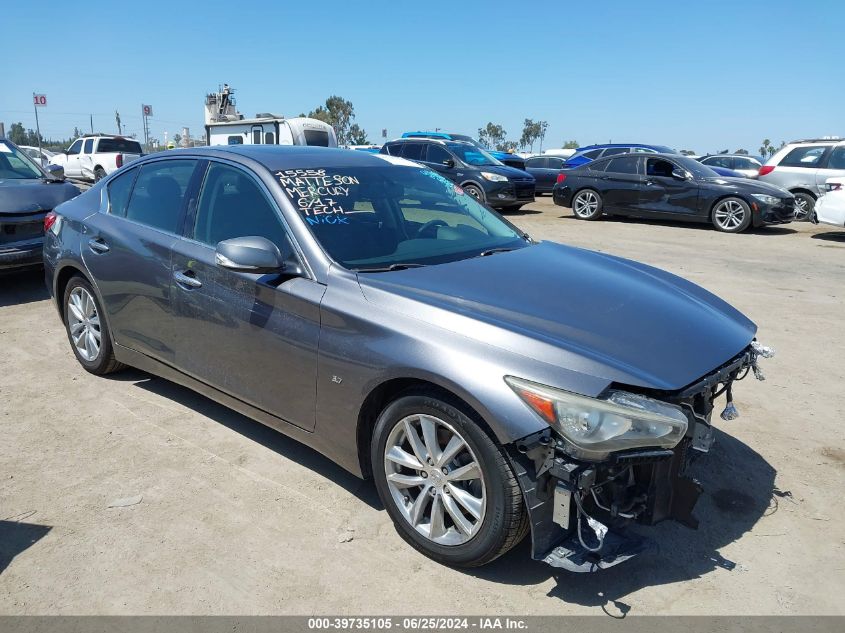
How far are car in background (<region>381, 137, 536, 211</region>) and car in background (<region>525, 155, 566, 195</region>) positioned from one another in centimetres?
501

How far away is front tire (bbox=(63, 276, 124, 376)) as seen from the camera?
15.2 ft

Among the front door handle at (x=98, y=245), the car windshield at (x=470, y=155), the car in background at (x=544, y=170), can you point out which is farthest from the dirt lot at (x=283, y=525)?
the car in background at (x=544, y=170)

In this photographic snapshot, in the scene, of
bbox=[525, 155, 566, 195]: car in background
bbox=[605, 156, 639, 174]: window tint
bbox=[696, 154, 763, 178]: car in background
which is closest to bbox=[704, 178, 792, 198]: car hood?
bbox=[605, 156, 639, 174]: window tint

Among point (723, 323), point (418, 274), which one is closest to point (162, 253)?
point (418, 274)

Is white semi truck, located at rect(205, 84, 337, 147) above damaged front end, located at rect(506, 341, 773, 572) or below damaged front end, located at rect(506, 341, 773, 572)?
above

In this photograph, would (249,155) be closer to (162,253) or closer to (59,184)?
(162,253)

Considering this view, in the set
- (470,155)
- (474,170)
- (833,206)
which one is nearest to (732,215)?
(833,206)

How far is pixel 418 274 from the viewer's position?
3164 millimetres

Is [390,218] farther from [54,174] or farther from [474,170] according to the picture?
[474,170]

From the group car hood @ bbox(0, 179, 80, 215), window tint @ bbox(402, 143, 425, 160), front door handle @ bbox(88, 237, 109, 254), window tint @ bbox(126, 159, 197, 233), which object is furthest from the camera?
window tint @ bbox(402, 143, 425, 160)

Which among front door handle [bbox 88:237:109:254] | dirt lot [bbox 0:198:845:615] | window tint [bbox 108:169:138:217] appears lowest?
dirt lot [bbox 0:198:845:615]

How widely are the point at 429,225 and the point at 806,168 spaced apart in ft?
45.2

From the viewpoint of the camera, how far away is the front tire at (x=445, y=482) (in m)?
2.52

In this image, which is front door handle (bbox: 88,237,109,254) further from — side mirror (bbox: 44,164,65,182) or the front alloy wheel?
side mirror (bbox: 44,164,65,182)
